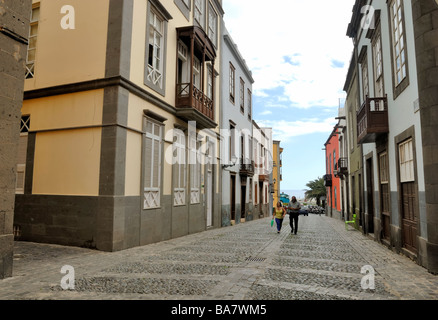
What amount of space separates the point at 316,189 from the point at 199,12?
44.4m

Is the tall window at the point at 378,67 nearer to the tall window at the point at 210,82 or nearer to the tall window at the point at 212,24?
the tall window at the point at 210,82

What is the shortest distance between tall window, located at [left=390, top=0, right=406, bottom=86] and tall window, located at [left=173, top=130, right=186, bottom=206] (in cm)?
746

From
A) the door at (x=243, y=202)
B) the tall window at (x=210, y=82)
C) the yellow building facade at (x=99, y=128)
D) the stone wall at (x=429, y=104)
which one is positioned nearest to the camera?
the stone wall at (x=429, y=104)

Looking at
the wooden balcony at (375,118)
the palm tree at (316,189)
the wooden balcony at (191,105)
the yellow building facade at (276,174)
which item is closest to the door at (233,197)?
the wooden balcony at (191,105)

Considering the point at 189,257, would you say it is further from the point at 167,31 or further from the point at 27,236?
the point at 167,31

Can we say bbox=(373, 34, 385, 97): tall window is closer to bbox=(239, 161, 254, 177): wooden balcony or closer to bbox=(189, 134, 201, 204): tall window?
bbox=(189, 134, 201, 204): tall window

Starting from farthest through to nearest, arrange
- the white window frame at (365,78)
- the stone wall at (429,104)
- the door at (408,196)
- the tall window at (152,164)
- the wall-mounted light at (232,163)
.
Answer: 1. the wall-mounted light at (232,163)
2. the white window frame at (365,78)
3. the tall window at (152,164)
4. the door at (408,196)
5. the stone wall at (429,104)

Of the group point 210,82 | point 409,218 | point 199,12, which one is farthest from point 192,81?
point 409,218

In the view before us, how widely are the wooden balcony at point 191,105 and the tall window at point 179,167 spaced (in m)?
0.80

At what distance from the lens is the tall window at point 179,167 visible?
11.8 metres

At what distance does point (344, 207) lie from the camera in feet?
78.6

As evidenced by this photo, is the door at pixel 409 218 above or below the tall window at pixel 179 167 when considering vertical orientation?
below
